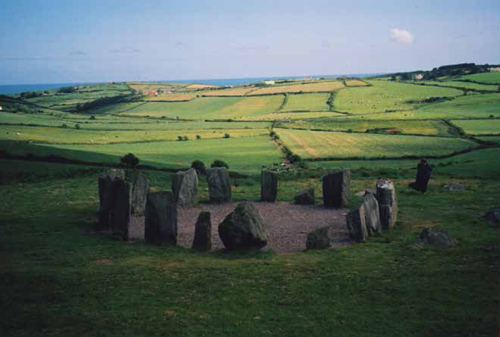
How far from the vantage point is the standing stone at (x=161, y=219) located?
742 inches

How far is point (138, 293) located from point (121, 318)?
1.59 meters

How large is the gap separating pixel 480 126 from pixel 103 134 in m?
53.7

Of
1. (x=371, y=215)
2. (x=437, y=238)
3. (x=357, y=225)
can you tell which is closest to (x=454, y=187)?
(x=371, y=215)

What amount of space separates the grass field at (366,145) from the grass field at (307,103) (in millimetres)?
44046

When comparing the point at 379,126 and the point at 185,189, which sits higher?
the point at 379,126

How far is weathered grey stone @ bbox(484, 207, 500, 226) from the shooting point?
20.4m

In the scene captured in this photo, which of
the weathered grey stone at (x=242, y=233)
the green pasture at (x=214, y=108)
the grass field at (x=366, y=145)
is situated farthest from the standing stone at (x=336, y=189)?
the green pasture at (x=214, y=108)

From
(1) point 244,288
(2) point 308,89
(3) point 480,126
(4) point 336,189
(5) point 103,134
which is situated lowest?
(1) point 244,288

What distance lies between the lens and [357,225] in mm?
19000

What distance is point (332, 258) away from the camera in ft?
53.4

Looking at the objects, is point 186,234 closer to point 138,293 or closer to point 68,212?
point 68,212

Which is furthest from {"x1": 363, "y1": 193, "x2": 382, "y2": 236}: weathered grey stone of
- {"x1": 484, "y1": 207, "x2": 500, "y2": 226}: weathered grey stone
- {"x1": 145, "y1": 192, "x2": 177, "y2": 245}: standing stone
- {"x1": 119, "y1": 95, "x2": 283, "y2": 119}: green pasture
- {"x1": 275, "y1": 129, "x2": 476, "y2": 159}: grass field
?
{"x1": 119, "y1": 95, "x2": 283, "y2": 119}: green pasture

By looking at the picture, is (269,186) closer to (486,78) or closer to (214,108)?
(214,108)

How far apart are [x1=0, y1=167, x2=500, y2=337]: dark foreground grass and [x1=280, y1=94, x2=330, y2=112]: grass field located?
97835 mm
